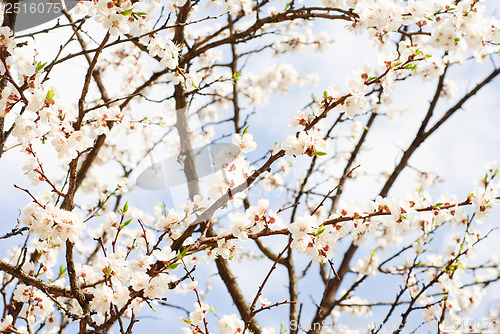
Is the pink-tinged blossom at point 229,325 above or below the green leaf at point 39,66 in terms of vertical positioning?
below

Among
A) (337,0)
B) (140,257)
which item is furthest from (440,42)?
(140,257)

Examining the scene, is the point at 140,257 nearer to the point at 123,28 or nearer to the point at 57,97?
the point at 57,97

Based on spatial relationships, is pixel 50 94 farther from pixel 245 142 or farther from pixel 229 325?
pixel 229 325

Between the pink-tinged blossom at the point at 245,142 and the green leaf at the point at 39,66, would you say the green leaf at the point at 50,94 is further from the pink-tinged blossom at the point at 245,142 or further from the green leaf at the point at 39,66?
the pink-tinged blossom at the point at 245,142

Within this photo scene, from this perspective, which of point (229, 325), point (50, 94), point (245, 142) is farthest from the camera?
point (229, 325)

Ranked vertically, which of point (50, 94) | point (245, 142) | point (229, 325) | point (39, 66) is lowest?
point (229, 325)

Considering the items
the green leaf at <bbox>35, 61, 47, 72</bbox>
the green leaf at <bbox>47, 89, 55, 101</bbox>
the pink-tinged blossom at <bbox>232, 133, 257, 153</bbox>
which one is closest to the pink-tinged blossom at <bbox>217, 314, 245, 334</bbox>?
the pink-tinged blossom at <bbox>232, 133, 257, 153</bbox>

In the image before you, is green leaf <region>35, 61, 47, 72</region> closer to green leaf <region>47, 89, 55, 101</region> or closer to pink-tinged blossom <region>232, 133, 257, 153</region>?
green leaf <region>47, 89, 55, 101</region>

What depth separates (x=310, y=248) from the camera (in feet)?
6.56

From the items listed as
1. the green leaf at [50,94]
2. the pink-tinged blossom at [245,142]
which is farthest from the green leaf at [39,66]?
the pink-tinged blossom at [245,142]

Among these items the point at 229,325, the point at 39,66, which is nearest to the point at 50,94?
the point at 39,66

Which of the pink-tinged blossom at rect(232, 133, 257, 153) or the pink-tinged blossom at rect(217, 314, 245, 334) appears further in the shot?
the pink-tinged blossom at rect(217, 314, 245, 334)

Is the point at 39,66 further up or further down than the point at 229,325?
further up

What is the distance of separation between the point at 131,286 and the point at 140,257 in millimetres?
155
